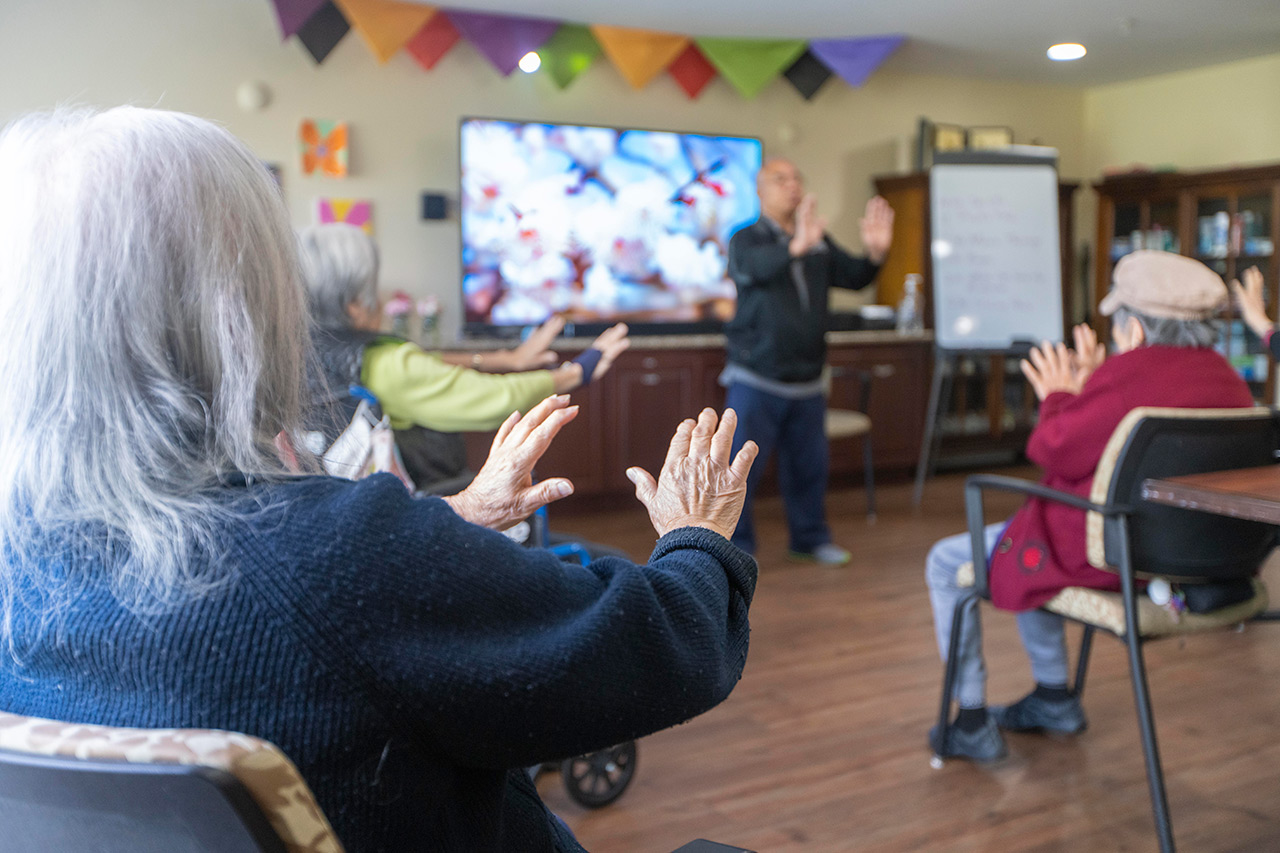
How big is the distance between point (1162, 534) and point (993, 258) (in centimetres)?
368

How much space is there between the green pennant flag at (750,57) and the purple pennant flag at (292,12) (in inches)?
76.6

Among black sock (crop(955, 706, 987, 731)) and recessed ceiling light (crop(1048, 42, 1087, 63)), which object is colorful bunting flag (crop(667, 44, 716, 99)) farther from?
black sock (crop(955, 706, 987, 731))

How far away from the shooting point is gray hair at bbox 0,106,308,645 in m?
0.68

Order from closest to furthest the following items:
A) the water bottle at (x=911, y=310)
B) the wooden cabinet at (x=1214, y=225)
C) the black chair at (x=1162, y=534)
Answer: the black chair at (x=1162, y=534)
the wooden cabinet at (x=1214, y=225)
the water bottle at (x=911, y=310)

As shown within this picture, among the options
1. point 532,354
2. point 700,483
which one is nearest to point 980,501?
point 532,354

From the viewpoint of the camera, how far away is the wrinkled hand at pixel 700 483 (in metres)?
0.90

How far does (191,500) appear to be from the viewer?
68 cm

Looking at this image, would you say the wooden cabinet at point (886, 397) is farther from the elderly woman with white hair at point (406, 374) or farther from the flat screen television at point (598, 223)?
the elderly woman with white hair at point (406, 374)

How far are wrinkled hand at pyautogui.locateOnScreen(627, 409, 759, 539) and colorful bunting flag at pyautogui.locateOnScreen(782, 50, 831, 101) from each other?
198 inches

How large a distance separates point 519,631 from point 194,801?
22 cm

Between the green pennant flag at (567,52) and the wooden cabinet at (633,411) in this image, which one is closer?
the wooden cabinet at (633,411)

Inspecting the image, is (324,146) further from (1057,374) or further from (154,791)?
(154,791)

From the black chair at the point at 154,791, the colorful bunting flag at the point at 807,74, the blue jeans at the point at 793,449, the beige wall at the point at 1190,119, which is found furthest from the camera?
the beige wall at the point at 1190,119

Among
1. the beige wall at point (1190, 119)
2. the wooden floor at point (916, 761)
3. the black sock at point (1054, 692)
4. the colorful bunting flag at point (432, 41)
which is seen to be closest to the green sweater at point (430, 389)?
the wooden floor at point (916, 761)
